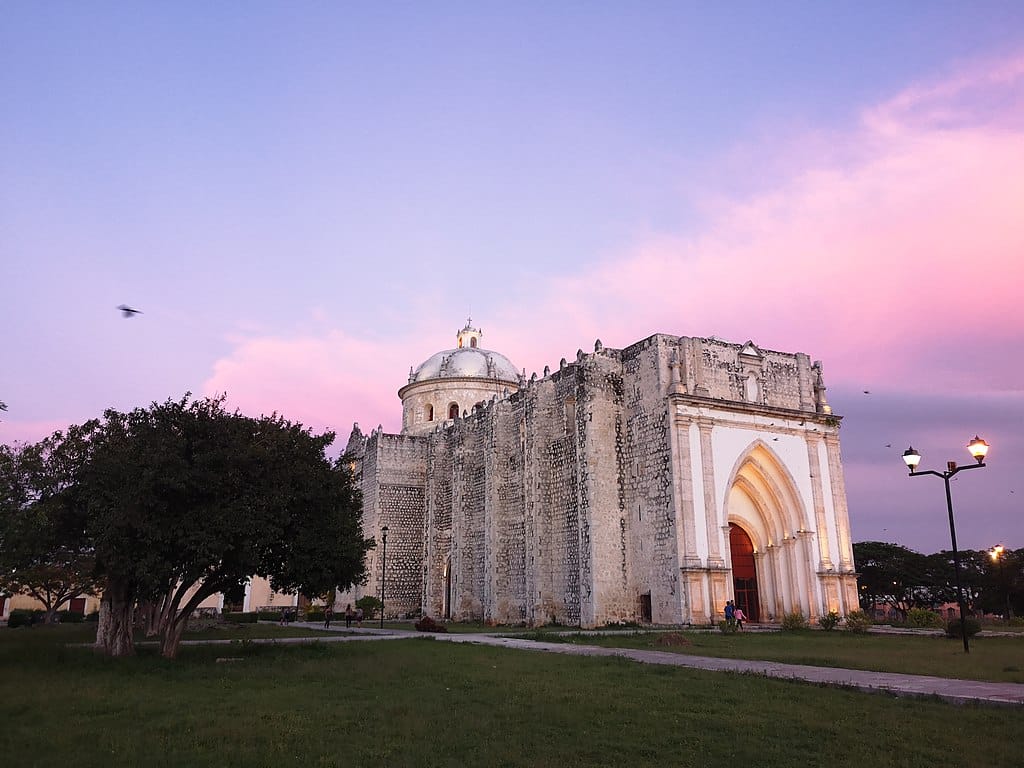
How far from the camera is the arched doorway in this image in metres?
33.2

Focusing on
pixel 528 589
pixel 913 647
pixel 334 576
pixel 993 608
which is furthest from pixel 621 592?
pixel 993 608

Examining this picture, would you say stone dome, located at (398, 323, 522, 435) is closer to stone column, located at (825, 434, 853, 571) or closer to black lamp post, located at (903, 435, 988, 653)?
stone column, located at (825, 434, 853, 571)

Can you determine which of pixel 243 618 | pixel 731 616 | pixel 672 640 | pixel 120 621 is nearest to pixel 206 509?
pixel 120 621

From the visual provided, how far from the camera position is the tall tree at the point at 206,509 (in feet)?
54.2

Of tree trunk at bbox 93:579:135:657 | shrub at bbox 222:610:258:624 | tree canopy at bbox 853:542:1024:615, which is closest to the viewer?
tree trunk at bbox 93:579:135:657

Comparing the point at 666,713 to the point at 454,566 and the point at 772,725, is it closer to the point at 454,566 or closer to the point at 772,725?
the point at 772,725

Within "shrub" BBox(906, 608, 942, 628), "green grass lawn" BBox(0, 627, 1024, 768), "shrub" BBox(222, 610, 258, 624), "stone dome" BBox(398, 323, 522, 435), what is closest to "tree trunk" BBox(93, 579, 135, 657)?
"green grass lawn" BBox(0, 627, 1024, 768)

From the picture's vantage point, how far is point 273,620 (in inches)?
1761

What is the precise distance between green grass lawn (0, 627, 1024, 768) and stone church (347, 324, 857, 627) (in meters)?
16.2

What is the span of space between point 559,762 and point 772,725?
2.93 m

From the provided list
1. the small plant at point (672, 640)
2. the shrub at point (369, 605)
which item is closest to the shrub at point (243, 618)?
the shrub at point (369, 605)

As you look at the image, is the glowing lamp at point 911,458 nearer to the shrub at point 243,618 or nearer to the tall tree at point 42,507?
the tall tree at point 42,507

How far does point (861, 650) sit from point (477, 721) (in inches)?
519

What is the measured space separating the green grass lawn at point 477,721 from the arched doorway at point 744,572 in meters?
20.5
